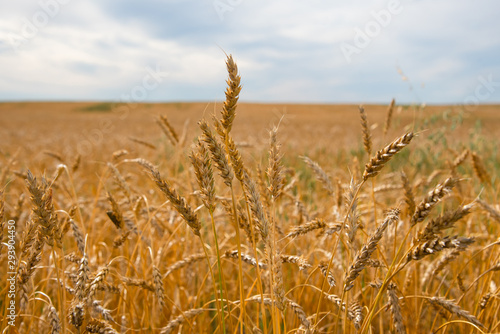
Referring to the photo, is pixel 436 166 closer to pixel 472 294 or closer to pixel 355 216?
pixel 472 294

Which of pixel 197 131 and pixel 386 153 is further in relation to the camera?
pixel 197 131

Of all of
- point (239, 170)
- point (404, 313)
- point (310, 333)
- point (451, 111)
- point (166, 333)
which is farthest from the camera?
point (451, 111)

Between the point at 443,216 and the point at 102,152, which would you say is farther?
the point at 102,152

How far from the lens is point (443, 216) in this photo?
90 centimetres

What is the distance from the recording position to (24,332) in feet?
5.69

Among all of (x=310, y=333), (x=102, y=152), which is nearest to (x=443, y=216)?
(x=310, y=333)

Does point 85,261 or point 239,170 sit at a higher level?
point 239,170

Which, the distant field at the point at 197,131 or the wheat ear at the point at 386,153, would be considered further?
the distant field at the point at 197,131

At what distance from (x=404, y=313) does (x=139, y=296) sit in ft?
5.47

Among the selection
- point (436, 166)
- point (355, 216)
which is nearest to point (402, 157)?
point (436, 166)

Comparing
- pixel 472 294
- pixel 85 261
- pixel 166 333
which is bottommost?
pixel 472 294

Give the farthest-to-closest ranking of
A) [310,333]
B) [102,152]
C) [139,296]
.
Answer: [102,152], [139,296], [310,333]

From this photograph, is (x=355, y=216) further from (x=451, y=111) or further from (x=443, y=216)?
(x=451, y=111)

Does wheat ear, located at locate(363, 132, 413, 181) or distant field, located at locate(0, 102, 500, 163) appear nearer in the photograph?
wheat ear, located at locate(363, 132, 413, 181)
